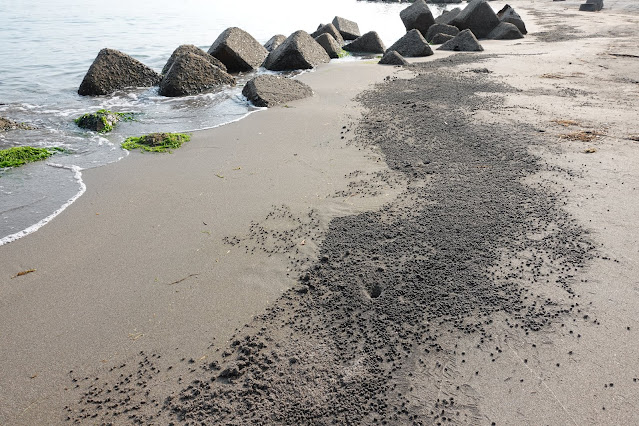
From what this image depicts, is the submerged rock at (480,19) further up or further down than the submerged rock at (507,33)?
further up

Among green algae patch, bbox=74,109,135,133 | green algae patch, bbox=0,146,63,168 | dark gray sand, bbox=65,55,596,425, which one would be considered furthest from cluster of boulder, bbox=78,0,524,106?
dark gray sand, bbox=65,55,596,425

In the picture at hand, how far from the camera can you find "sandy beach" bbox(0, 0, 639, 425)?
104 inches

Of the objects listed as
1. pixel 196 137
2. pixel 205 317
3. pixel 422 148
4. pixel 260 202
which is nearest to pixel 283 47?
pixel 196 137

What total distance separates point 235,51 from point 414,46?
5075 mm

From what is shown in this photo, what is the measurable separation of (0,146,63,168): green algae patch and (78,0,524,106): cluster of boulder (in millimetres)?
3616

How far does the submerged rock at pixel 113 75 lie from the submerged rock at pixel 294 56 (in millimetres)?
3230

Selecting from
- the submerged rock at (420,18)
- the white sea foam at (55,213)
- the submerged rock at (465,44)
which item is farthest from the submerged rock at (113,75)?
the submerged rock at (420,18)

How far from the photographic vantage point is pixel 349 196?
192 inches

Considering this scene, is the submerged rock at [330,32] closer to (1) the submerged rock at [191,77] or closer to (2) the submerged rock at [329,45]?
(2) the submerged rock at [329,45]

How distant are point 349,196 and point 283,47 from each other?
8.79 meters

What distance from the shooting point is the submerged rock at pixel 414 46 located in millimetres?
13289

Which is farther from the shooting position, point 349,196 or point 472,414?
point 349,196

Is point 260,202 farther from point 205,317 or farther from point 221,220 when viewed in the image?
point 205,317

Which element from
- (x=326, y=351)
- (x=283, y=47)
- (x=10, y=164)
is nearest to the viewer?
(x=326, y=351)
